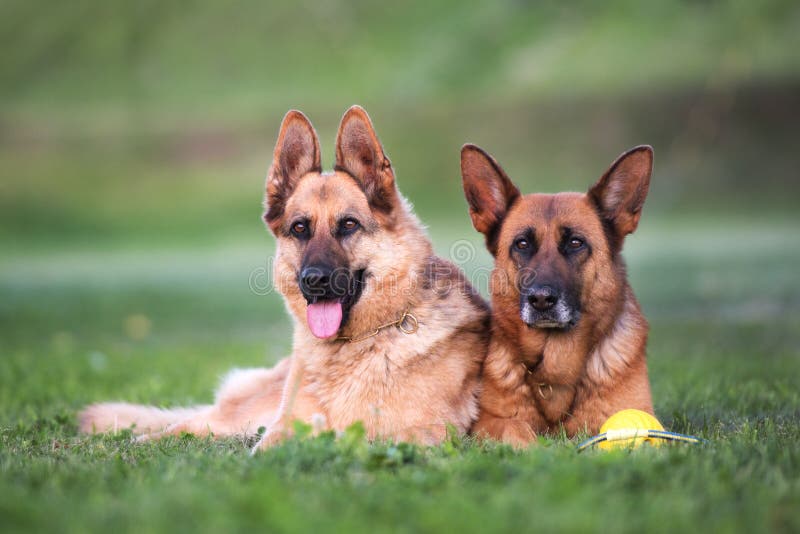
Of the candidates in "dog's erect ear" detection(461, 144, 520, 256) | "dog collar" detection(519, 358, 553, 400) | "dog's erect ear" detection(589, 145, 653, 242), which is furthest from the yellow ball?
"dog's erect ear" detection(461, 144, 520, 256)

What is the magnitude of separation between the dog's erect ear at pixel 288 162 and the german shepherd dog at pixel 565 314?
1.11 metres

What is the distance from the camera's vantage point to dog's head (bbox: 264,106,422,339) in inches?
200

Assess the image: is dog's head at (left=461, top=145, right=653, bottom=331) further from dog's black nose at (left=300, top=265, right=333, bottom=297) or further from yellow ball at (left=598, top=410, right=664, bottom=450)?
dog's black nose at (left=300, top=265, right=333, bottom=297)

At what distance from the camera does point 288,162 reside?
5.59 meters

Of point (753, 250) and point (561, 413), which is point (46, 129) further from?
point (561, 413)

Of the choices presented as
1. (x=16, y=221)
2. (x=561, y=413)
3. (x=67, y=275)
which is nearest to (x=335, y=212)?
(x=561, y=413)

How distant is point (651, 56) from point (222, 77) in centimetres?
1924

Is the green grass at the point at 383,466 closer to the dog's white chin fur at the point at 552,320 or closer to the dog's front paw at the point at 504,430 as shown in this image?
the dog's front paw at the point at 504,430

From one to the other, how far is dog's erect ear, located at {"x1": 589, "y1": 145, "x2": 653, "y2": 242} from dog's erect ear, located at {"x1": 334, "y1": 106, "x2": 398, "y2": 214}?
142 centimetres

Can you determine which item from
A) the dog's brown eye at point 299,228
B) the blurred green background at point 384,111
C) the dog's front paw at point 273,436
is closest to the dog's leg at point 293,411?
the dog's front paw at point 273,436

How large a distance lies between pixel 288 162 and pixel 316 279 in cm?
113

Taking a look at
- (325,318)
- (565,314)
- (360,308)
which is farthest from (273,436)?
(565,314)

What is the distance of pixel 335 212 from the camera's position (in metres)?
5.25

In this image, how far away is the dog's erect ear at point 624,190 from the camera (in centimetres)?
541
